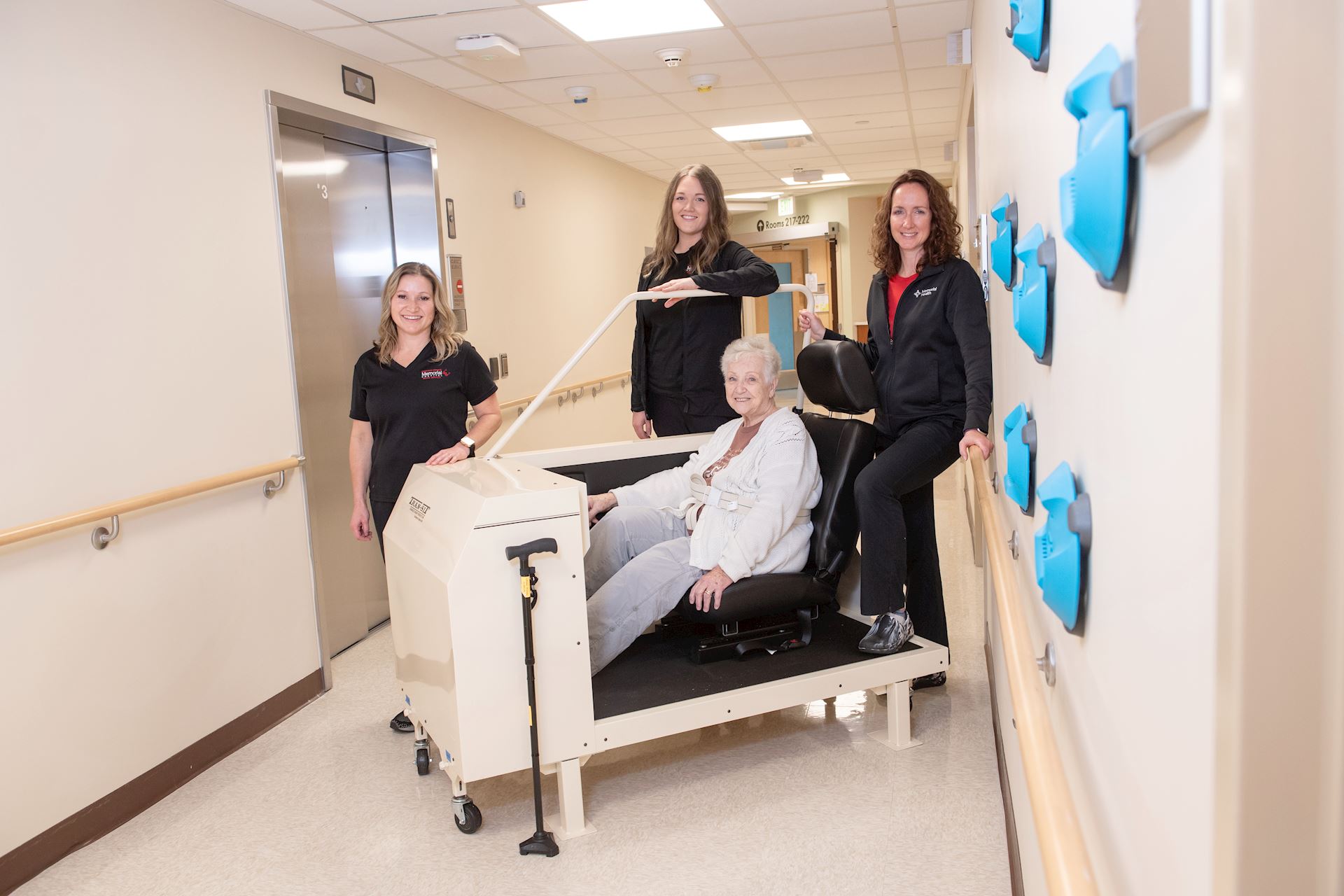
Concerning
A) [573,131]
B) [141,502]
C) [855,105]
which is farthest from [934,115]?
[141,502]

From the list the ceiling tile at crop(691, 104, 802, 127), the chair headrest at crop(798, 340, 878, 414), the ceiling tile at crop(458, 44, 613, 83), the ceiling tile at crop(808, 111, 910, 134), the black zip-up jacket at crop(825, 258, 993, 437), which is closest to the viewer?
the black zip-up jacket at crop(825, 258, 993, 437)

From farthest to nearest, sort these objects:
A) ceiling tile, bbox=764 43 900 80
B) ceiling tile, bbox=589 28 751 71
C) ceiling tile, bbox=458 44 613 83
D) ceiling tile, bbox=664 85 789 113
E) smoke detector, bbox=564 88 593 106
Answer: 1. ceiling tile, bbox=664 85 789 113
2. smoke detector, bbox=564 88 593 106
3. ceiling tile, bbox=764 43 900 80
4. ceiling tile, bbox=458 44 613 83
5. ceiling tile, bbox=589 28 751 71

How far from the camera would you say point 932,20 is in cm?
428

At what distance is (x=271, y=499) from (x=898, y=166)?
25.1 ft

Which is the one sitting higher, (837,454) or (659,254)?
(659,254)

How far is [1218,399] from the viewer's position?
19.7 inches

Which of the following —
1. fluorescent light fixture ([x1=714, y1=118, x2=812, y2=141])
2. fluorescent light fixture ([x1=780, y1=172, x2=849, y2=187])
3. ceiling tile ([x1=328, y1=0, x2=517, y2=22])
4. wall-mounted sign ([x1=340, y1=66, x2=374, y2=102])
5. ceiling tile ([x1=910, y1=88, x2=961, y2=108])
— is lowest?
wall-mounted sign ([x1=340, y1=66, x2=374, y2=102])

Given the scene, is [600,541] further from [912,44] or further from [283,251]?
[912,44]

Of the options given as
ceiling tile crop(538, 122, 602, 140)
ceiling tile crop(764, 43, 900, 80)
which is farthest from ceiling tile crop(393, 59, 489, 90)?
ceiling tile crop(764, 43, 900, 80)

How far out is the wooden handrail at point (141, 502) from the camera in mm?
2557

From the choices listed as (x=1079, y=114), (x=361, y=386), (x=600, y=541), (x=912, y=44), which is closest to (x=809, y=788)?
(x=600, y=541)

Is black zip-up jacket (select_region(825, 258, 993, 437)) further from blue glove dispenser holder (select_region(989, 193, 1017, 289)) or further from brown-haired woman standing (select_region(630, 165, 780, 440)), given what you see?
blue glove dispenser holder (select_region(989, 193, 1017, 289))

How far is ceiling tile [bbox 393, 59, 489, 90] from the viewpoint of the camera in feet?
14.9

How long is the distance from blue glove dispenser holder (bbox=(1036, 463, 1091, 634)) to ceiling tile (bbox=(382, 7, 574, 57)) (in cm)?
347
